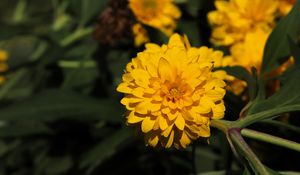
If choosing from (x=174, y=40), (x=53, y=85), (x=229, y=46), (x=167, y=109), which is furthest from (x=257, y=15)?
(x=53, y=85)

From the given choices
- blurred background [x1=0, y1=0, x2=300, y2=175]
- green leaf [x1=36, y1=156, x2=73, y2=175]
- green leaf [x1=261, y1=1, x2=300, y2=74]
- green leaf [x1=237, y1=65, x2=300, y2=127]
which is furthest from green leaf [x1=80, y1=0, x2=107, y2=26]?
green leaf [x1=237, y1=65, x2=300, y2=127]

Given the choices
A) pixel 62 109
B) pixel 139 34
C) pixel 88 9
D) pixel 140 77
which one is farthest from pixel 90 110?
pixel 140 77

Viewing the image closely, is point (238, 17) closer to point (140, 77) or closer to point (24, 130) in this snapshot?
point (140, 77)

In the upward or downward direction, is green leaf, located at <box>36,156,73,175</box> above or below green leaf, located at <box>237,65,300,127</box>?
below

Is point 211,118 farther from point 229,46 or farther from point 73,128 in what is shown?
point 73,128

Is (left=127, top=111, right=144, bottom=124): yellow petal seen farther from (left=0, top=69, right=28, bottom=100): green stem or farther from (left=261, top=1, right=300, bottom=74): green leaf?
(left=0, top=69, right=28, bottom=100): green stem

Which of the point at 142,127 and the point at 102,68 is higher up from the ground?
the point at 102,68
